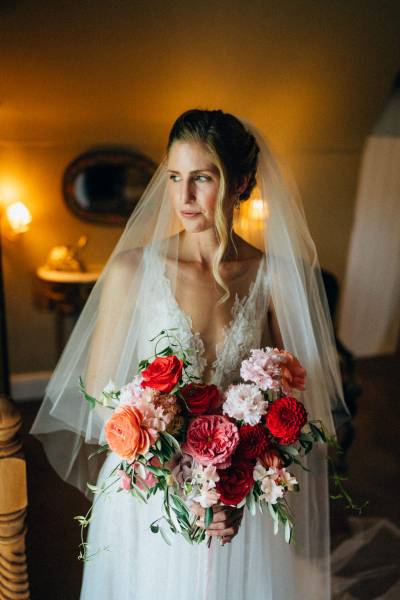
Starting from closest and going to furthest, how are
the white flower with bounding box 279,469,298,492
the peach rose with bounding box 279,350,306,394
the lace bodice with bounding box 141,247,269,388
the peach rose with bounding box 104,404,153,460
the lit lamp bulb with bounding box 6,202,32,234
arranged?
the peach rose with bounding box 104,404,153,460
the white flower with bounding box 279,469,298,492
the peach rose with bounding box 279,350,306,394
the lace bodice with bounding box 141,247,269,388
the lit lamp bulb with bounding box 6,202,32,234

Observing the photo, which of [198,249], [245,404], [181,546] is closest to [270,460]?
[245,404]

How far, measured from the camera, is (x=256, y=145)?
1664mm

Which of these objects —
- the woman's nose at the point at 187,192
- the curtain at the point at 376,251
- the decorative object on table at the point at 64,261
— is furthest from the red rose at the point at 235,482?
the curtain at the point at 376,251

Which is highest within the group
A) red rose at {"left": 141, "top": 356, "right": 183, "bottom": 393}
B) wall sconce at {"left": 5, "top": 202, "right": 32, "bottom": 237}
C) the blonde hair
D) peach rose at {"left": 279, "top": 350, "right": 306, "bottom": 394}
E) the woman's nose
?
the blonde hair

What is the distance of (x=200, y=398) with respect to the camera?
125 centimetres

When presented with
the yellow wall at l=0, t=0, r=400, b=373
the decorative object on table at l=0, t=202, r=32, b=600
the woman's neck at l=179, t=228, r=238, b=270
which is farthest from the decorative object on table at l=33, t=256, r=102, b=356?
the decorative object on table at l=0, t=202, r=32, b=600

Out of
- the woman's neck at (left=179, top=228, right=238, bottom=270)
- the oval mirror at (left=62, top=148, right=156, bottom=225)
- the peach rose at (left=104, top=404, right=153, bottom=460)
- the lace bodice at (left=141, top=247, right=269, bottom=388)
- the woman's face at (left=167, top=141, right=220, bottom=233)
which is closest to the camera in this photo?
the peach rose at (left=104, top=404, right=153, bottom=460)

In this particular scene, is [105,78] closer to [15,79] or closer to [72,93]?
[72,93]

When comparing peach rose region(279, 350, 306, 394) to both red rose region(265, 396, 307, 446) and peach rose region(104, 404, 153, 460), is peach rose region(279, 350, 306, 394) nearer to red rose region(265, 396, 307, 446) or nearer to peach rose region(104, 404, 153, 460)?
red rose region(265, 396, 307, 446)

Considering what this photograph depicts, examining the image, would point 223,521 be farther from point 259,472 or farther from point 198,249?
point 198,249

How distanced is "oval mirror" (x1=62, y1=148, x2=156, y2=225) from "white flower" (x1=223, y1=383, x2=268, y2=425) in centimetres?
341

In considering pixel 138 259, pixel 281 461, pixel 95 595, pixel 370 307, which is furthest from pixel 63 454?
pixel 370 307

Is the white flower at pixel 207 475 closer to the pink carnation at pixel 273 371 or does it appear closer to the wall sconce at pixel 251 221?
the pink carnation at pixel 273 371

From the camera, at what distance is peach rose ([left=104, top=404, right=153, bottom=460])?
1.14 meters
